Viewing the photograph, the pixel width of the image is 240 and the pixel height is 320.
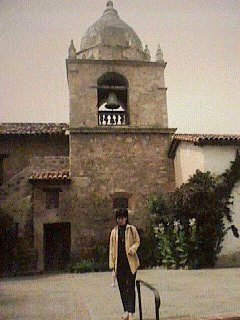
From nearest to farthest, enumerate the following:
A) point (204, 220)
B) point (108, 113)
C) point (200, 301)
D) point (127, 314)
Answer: point (127, 314)
point (200, 301)
point (204, 220)
point (108, 113)

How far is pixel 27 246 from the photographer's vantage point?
38.8ft

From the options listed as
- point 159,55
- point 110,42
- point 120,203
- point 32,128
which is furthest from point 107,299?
point 159,55

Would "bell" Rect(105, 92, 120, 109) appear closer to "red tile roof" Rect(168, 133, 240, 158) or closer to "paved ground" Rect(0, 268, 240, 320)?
"red tile roof" Rect(168, 133, 240, 158)

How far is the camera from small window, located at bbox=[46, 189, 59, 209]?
1227cm

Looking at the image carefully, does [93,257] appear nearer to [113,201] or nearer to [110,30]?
[113,201]

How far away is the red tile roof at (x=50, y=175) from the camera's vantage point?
12133 millimetres

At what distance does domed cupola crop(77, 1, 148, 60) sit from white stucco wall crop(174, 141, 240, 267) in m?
4.26

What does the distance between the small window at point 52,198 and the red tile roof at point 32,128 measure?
2.54 meters

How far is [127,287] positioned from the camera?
439 cm

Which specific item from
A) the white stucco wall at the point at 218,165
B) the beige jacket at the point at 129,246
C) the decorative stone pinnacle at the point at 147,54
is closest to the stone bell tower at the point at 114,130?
the decorative stone pinnacle at the point at 147,54

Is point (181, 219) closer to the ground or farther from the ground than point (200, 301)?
farther from the ground

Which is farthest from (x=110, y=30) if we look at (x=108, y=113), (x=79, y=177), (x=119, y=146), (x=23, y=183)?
(x=23, y=183)

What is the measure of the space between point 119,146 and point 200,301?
26.2 feet

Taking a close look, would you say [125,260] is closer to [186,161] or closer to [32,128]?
[186,161]
